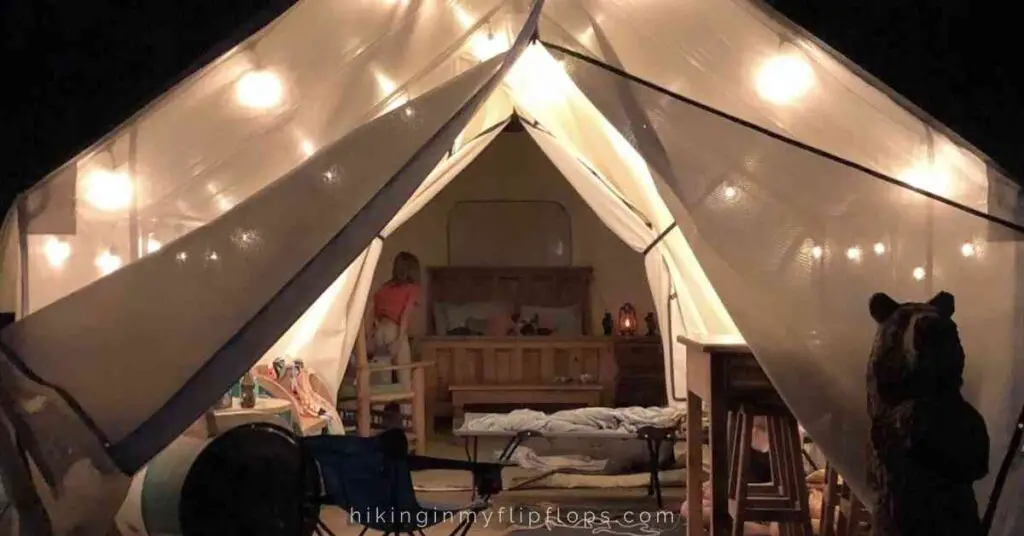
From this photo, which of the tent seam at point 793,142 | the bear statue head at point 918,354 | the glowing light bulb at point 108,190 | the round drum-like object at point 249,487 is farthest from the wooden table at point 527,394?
the bear statue head at point 918,354

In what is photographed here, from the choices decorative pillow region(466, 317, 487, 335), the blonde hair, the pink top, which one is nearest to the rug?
the pink top

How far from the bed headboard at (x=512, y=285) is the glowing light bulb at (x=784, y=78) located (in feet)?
17.0

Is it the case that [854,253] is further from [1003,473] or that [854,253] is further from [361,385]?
[361,385]

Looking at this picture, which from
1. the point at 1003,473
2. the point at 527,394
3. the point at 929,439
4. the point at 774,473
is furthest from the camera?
the point at 527,394

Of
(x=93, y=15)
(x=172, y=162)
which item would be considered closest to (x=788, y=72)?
(x=172, y=162)

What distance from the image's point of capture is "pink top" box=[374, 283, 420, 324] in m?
5.98

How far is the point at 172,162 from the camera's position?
2.62 m

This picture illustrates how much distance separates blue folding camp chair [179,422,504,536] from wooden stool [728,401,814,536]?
0.81 meters

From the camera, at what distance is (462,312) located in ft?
25.6

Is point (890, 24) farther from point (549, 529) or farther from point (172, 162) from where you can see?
point (549, 529)

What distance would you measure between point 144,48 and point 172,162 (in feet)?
1.00

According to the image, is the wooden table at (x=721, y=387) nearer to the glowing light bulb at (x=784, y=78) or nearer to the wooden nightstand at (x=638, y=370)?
the glowing light bulb at (x=784, y=78)

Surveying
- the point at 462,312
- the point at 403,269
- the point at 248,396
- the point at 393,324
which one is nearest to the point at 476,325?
the point at 462,312

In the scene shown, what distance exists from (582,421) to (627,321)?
7.93 feet
